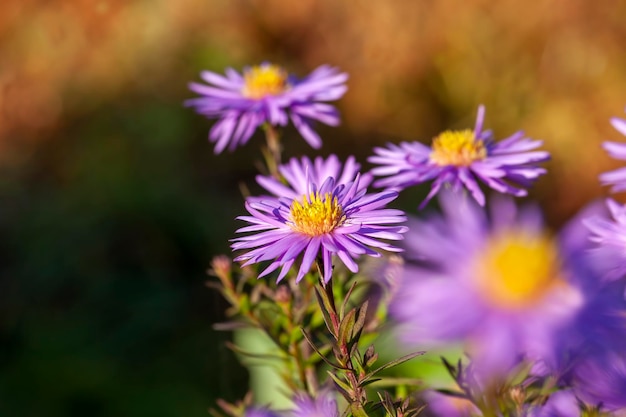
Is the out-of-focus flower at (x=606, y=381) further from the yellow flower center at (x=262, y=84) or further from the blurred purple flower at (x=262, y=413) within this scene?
the yellow flower center at (x=262, y=84)

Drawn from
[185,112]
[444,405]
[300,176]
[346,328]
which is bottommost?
[444,405]

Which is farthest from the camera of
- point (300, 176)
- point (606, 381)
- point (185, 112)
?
point (185, 112)

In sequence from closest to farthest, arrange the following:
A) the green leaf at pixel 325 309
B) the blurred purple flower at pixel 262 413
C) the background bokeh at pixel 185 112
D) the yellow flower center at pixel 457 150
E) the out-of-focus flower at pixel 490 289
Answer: the out-of-focus flower at pixel 490 289
the green leaf at pixel 325 309
the blurred purple flower at pixel 262 413
the yellow flower center at pixel 457 150
the background bokeh at pixel 185 112

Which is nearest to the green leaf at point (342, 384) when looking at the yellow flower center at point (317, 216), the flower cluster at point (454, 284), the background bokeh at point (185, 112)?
the flower cluster at point (454, 284)

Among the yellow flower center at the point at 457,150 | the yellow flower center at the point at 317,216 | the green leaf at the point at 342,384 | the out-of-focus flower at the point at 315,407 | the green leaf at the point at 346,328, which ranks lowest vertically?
the out-of-focus flower at the point at 315,407

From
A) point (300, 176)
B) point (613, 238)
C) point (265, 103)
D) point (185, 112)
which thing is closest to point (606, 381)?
point (613, 238)

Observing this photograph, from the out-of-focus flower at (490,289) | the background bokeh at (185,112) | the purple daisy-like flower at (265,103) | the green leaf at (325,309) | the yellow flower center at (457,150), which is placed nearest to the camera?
the out-of-focus flower at (490,289)

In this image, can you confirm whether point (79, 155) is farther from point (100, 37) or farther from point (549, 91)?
point (549, 91)

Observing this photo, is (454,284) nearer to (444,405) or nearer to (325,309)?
(325,309)
